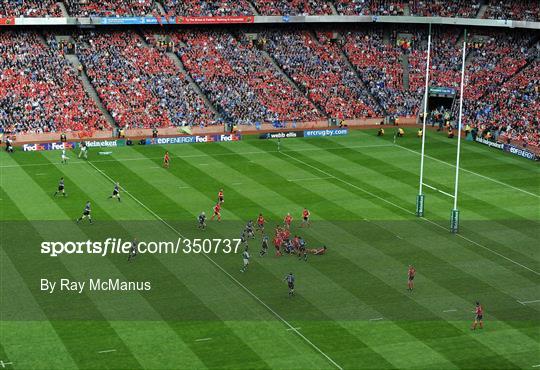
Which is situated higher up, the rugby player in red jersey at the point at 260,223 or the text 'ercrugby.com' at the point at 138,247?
the rugby player in red jersey at the point at 260,223

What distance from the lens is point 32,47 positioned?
93562 mm

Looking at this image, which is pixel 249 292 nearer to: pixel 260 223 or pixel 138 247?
pixel 138 247

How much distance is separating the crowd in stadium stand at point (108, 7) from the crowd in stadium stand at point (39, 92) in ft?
15.2

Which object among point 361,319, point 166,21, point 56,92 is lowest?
point 361,319

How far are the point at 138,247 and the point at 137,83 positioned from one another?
40.8 meters

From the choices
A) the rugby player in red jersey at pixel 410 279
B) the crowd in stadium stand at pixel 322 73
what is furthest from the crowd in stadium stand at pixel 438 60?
the rugby player in red jersey at pixel 410 279

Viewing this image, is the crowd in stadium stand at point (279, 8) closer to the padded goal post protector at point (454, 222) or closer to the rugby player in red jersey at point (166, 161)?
the rugby player in red jersey at point (166, 161)

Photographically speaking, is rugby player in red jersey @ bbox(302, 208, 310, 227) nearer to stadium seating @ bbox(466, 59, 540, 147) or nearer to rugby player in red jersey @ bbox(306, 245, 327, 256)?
rugby player in red jersey @ bbox(306, 245, 327, 256)

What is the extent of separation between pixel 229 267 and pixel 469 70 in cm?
5767

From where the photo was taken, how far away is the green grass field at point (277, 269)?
138 ft

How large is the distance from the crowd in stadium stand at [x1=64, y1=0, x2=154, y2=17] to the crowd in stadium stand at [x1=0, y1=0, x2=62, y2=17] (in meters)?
1.60

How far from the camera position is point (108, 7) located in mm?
96312

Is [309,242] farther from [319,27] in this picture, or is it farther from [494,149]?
[319,27]

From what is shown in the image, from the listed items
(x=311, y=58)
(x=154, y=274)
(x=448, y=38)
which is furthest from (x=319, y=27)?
(x=154, y=274)
